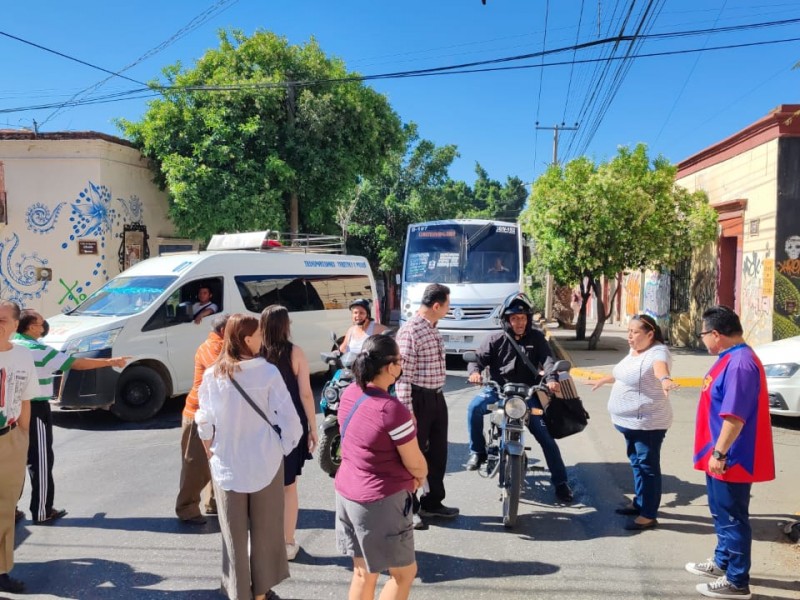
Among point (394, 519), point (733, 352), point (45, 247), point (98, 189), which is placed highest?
point (98, 189)

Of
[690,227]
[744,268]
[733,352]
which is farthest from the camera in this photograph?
[690,227]

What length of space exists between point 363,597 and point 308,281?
26.2 feet

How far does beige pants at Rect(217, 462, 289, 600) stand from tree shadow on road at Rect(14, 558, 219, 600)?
0.51 meters

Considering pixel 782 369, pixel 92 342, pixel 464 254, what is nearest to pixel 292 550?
pixel 92 342

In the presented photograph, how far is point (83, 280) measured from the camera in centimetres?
1667

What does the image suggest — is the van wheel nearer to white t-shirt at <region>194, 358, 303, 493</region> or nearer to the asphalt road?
the asphalt road

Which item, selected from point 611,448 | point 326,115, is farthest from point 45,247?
point 611,448

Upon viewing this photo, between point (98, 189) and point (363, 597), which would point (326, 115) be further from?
point (363, 597)

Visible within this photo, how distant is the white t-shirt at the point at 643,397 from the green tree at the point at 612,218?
10069 mm

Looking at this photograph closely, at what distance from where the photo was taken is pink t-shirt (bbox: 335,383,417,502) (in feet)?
9.88

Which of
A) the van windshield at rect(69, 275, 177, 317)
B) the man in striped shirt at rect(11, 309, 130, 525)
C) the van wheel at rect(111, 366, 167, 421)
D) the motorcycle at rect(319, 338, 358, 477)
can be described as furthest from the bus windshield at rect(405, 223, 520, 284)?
the man in striped shirt at rect(11, 309, 130, 525)

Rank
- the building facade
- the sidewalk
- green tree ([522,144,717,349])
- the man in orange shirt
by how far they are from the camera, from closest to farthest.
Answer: the man in orange shirt, the sidewalk, green tree ([522,144,717,349]), the building facade

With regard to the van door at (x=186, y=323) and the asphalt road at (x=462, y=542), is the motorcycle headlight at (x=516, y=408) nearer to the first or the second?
the asphalt road at (x=462, y=542)

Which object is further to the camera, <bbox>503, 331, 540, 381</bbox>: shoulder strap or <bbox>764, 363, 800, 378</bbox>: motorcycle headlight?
<bbox>764, 363, 800, 378</bbox>: motorcycle headlight
